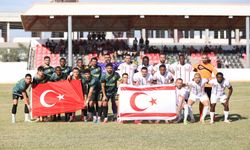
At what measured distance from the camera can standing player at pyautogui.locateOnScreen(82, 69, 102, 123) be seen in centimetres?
1431

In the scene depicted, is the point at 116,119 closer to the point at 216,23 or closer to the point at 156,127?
the point at 156,127

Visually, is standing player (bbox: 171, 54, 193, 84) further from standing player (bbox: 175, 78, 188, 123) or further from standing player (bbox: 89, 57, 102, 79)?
standing player (bbox: 89, 57, 102, 79)

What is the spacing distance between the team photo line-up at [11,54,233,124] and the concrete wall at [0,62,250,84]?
22883 millimetres

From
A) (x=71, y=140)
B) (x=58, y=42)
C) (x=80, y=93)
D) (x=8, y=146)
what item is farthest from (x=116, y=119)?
(x=58, y=42)

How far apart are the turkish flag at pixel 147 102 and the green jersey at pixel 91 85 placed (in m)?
0.62

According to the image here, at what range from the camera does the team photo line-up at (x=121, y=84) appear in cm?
1423

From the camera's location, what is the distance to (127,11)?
3919 centimetres

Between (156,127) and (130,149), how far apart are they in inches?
134

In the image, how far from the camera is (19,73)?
37.4 m

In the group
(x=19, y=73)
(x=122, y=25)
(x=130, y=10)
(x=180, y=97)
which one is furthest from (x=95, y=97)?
(x=122, y=25)

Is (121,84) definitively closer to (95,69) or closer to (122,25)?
(95,69)

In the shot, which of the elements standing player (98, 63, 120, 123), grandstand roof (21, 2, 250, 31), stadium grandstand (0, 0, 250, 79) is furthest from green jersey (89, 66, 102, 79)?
grandstand roof (21, 2, 250, 31)

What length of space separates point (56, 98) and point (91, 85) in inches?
42.2

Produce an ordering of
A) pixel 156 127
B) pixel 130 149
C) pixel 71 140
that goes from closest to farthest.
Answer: pixel 130 149 → pixel 71 140 → pixel 156 127
